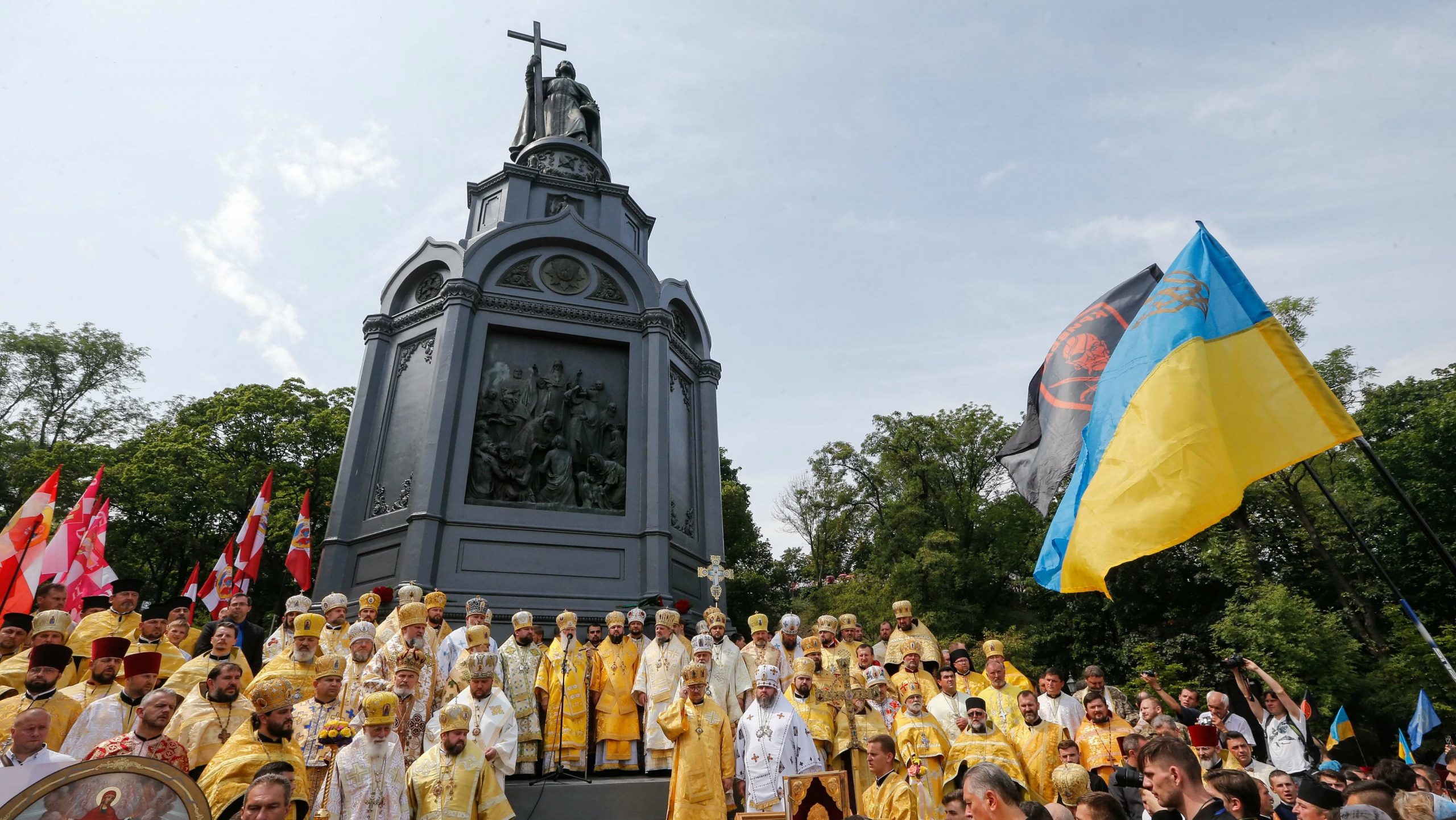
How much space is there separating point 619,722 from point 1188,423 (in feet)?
22.9

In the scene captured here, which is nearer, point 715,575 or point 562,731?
point 562,731

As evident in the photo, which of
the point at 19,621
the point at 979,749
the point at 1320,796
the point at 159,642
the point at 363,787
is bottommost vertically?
the point at 1320,796

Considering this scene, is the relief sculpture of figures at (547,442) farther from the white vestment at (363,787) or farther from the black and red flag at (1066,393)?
the black and red flag at (1066,393)

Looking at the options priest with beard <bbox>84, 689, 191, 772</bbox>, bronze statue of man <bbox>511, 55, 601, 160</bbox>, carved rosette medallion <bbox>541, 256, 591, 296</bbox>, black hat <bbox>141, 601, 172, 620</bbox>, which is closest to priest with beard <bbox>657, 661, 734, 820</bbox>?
priest with beard <bbox>84, 689, 191, 772</bbox>

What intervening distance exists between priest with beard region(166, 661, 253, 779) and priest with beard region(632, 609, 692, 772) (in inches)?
169

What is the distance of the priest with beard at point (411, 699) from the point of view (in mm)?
6898

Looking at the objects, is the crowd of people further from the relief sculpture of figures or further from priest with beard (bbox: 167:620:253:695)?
the relief sculpture of figures

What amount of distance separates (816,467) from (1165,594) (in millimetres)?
14867

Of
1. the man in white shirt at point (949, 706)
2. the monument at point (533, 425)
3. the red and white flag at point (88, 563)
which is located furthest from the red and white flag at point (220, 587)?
the man in white shirt at point (949, 706)

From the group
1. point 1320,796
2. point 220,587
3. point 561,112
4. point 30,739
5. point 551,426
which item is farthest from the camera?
point 561,112

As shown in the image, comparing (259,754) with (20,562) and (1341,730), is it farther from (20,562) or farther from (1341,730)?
(1341,730)

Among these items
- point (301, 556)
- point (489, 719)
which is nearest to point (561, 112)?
point (301, 556)

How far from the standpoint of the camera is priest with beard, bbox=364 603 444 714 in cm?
769

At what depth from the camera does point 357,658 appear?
791 centimetres
